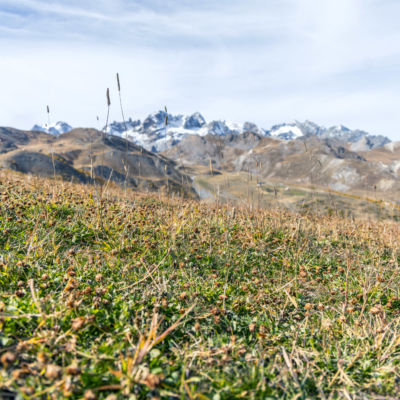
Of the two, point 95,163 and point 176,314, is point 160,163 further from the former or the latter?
point 176,314

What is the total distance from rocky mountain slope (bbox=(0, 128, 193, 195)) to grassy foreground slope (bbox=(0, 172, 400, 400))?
4.35 feet

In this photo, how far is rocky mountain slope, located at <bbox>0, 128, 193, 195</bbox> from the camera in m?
8.52

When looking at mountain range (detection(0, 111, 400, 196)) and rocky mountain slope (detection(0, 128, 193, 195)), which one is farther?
rocky mountain slope (detection(0, 128, 193, 195))

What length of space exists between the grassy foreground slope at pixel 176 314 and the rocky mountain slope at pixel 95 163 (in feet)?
4.35

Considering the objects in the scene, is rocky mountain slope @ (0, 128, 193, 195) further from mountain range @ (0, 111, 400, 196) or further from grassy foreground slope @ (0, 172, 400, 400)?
grassy foreground slope @ (0, 172, 400, 400)

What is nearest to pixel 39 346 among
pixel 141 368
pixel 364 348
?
pixel 141 368

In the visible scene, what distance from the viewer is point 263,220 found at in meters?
6.74

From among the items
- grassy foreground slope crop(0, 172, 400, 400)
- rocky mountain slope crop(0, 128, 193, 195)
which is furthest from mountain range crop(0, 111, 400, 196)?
grassy foreground slope crop(0, 172, 400, 400)

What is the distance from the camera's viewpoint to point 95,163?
179ft

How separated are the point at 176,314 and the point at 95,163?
180 ft

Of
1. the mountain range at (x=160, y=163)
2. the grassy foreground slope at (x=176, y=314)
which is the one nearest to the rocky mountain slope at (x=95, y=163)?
the mountain range at (x=160, y=163)

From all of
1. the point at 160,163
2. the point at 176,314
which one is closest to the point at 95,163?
the point at 160,163

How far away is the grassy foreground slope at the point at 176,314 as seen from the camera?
2.43 meters

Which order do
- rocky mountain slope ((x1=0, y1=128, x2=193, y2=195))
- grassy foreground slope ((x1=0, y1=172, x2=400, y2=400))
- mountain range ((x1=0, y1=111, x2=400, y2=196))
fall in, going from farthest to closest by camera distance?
rocky mountain slope ((x1=0, y1=128, x2=193, y2=195))
mountain range ((x1=0, y1=111, x2=400, y2=196))
grassy foreground slope ((x1=0, y1=172, x2=400, y2=400))
